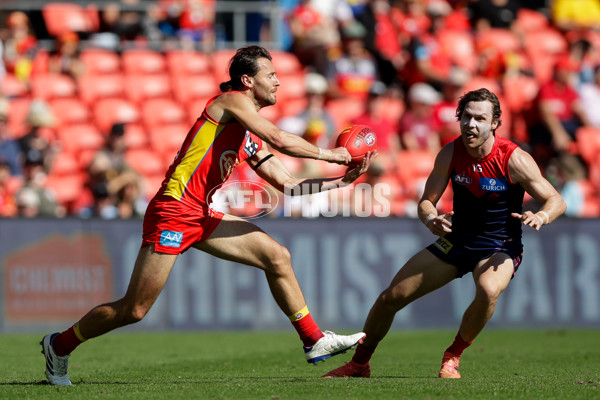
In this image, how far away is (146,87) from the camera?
16703 mm

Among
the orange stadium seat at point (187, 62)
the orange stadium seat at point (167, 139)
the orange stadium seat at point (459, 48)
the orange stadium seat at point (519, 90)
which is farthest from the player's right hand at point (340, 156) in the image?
the orange stadium seat at point (459, 48)

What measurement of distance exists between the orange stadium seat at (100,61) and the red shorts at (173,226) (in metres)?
9.42

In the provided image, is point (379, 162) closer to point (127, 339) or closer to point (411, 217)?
point (411, 217)

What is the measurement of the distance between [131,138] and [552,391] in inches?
394

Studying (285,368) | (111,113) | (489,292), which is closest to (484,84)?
(111,113)

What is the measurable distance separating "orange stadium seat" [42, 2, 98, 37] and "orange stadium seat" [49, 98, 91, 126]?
134 cm

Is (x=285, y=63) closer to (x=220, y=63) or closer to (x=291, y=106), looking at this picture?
(x=291, y=106)

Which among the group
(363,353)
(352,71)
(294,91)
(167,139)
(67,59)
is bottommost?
(363,353)

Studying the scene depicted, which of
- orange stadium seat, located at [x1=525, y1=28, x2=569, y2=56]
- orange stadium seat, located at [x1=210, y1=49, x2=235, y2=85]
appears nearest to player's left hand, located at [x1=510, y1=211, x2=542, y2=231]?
orange stadium seat, located at [x1=210, y1=49, x2=235, y2=85]

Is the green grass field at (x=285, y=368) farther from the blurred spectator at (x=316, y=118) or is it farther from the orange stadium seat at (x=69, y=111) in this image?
the orange stadium seat at (x=69, y=111)

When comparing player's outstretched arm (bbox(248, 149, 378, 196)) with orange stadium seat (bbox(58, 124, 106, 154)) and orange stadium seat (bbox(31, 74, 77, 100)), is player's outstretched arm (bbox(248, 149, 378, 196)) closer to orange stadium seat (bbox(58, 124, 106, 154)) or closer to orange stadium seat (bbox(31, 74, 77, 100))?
orange stadium seat (bbox(58, 124, 106, 154))

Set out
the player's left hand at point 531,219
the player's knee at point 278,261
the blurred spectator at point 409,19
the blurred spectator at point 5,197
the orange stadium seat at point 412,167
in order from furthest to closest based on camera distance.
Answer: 1. the blurred spectator at point 409,19
2. the orange stadium seat at point 412,167
3. the blurred spectator at point 5,197
4. the player's knee at point 278,261
5. the player's left hand at point 531,219

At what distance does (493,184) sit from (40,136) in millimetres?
8749

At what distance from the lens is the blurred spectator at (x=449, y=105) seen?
16098 mm
